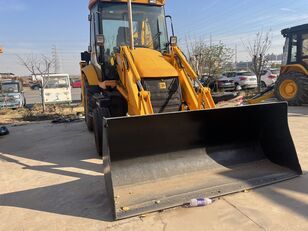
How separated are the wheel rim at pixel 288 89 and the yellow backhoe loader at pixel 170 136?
7.85 meters

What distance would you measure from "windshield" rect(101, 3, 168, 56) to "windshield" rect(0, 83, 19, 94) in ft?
45.0

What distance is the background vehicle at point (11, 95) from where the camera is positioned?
686 inches

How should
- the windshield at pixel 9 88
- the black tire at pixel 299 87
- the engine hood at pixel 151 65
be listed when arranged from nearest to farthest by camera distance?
the engine hood at pixel 151 65, the black tire at pixel 299 87, the windshield at pixel 9 88

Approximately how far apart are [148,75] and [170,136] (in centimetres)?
138

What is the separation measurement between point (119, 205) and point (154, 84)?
2472 mm

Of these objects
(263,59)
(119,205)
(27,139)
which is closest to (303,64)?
(263,59)

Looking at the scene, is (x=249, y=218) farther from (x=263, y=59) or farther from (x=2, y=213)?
(x=263, y=59)

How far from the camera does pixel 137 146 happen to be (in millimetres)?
4324

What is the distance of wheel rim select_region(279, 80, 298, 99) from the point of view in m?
12.4

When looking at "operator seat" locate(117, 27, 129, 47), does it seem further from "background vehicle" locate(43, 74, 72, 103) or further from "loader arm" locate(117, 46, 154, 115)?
"background vehicle" locate(43, 74, 72, 103)

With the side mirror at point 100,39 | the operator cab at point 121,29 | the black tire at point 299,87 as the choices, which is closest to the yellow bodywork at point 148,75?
the side mirror at point 100,39

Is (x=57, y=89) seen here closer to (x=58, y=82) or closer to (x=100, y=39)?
(x=58, y=82)

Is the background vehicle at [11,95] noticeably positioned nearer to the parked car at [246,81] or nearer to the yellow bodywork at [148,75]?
the yellow bodywork at [148,75]

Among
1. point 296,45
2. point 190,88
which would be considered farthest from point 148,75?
point 296,45
